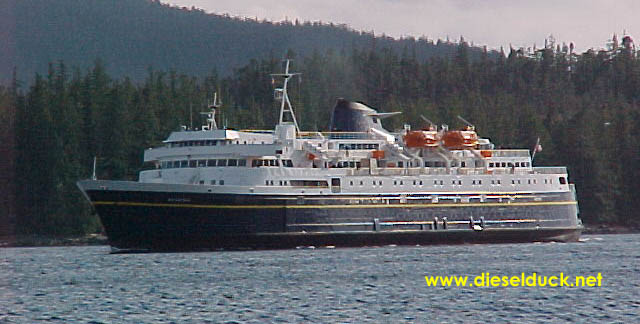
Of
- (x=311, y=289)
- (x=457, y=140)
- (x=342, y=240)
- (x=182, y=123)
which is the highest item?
→ (x=182, y=123)

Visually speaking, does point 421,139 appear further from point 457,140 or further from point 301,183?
point 301,183

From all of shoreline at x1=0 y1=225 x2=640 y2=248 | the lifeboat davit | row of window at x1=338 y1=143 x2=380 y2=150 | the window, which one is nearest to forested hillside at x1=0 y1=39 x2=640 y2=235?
shoreline at x1=0 y1=225 x2=640 y2=248

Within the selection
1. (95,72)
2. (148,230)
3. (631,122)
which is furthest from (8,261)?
(631,122)

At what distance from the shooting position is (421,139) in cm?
5666

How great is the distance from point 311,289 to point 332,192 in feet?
64.4

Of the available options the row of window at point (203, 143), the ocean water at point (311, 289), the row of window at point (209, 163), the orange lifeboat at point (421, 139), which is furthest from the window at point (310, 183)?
the orange lifeboat at point (421, 139)

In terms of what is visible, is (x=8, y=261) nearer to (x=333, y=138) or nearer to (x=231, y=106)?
(x=333, y=138)

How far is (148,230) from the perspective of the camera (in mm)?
48906

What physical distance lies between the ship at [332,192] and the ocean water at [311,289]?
162cm

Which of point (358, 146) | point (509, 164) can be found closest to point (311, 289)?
point (358, 146)

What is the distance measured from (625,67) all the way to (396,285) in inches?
5141

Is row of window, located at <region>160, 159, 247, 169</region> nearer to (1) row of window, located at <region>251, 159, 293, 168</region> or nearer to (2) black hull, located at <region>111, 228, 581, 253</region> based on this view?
(1) row of window, located at <region>251, 159, 293, 168</region>

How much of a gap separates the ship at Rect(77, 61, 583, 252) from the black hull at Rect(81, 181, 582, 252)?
52 mm

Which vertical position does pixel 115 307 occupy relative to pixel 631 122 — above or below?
Result: below
